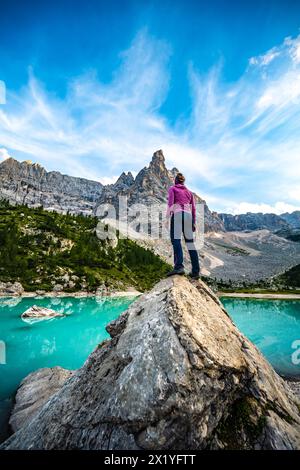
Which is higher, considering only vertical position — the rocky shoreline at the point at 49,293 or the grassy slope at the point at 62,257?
the grassy slope at the point at 62,257

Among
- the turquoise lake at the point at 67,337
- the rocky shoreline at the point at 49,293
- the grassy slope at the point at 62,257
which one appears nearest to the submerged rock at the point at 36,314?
the turquoise lake at the point at 67,337

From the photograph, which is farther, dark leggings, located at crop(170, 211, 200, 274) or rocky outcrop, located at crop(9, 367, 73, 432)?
rocky outcrop, located at crop(9, 367, 73, 432)

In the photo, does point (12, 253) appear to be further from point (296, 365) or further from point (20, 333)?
point (296, 365)

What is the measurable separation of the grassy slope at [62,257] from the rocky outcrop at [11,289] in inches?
126

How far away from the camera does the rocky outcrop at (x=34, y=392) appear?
1588 cm

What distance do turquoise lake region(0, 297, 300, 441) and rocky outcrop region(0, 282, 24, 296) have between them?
6493 millimetres

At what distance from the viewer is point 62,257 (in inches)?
4882

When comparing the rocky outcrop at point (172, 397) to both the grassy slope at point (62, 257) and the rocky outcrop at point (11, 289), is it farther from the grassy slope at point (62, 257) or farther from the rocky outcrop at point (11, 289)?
the grassy slope at point (62, 257)

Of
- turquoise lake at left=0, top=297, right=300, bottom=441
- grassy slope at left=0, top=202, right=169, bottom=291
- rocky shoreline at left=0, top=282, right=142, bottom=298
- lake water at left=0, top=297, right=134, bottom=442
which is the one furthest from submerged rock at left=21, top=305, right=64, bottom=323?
grassy slope at left=0, top=202, right=169, bottom=291

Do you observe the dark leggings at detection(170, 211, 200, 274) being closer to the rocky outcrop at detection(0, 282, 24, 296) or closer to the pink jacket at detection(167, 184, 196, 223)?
the pink jacket at detection(167, 184, 196, 223)

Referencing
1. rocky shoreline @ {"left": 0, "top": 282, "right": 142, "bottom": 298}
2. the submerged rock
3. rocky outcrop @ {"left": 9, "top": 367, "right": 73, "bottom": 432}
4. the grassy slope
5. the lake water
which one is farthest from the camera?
the grassy slope

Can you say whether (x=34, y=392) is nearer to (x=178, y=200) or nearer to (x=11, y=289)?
(x=178, y=200)

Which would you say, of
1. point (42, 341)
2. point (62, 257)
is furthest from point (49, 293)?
point (42, 341)

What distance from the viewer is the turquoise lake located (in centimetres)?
2952
